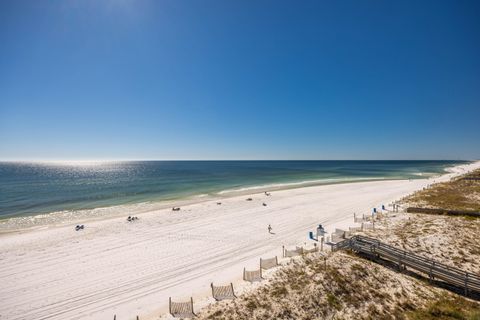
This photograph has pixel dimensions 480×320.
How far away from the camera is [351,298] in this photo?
1184cm

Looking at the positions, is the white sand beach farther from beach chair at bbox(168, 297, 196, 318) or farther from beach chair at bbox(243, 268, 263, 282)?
beach chair at bbox(168, 297, 196, 318)

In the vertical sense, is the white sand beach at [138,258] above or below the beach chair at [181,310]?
below

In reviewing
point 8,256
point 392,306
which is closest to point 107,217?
point 8,256

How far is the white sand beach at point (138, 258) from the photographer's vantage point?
12859 mm

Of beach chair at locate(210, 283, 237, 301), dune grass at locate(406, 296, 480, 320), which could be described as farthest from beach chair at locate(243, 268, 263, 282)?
dune grass at locate(406, 296, 480, 320)

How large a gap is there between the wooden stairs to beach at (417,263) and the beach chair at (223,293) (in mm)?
9789

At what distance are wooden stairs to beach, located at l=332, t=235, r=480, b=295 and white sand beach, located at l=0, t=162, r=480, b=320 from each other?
472 cm

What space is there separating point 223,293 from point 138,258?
32.5 feet

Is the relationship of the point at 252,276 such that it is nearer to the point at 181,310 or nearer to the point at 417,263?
the point at 181,310

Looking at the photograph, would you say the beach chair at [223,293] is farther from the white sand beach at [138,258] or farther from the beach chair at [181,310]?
the beach chair at [181,310]

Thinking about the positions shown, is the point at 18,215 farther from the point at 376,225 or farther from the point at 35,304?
the point at 376,225

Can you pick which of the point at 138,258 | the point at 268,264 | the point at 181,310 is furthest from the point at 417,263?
the point at 138,258

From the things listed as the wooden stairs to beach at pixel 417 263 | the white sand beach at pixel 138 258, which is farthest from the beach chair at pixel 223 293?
the wooden stairs to beach at pixel 417 263

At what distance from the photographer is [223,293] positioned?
12.4 metres
